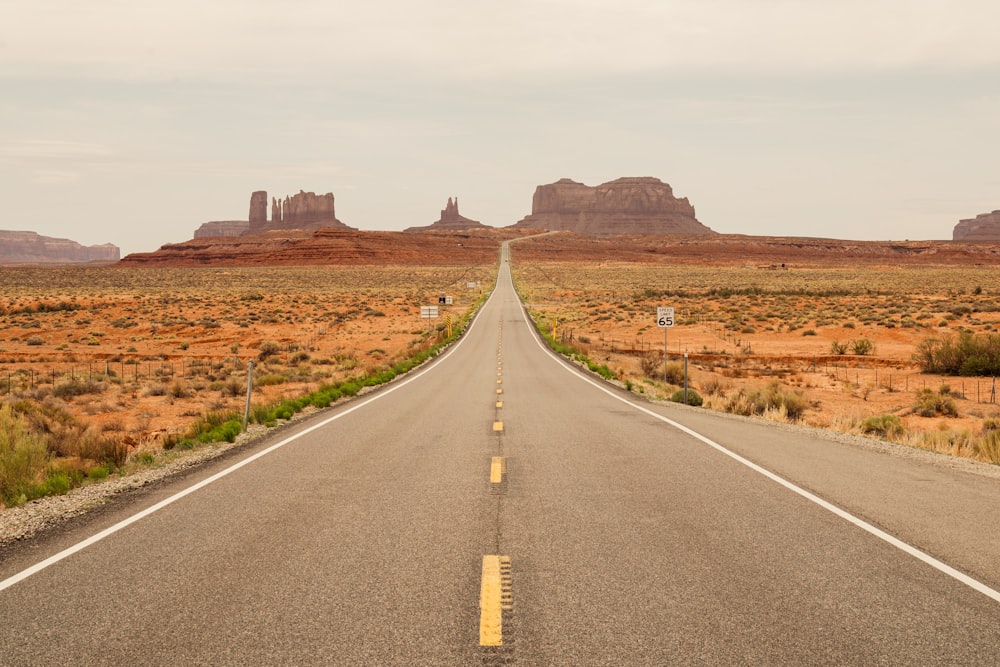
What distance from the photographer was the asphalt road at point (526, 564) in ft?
14.9

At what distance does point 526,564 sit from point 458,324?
46.4m

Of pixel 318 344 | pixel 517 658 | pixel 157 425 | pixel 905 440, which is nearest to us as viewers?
pixel 517 658

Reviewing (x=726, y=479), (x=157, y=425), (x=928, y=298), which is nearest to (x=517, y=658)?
(x=726, y=479)

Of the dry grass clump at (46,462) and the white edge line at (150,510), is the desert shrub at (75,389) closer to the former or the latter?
the dry grass clump at (46,462)

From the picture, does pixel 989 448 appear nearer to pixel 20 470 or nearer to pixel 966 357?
pixel 20 470

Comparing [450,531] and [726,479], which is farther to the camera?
[726,479]

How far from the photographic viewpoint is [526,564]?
601 centimetres

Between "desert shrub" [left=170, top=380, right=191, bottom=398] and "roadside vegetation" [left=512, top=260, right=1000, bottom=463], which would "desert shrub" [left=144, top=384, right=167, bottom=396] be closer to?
"desert shrub" [left=170, top=380, right=191, bottom=398]

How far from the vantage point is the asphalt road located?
4.55 metres

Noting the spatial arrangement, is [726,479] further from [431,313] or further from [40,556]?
[431,313]

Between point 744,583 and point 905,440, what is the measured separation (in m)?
10.5

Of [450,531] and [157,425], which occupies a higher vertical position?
[450,531]

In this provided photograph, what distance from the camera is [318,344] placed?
41.5 m

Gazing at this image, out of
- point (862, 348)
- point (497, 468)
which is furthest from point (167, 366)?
point (862, 348)
